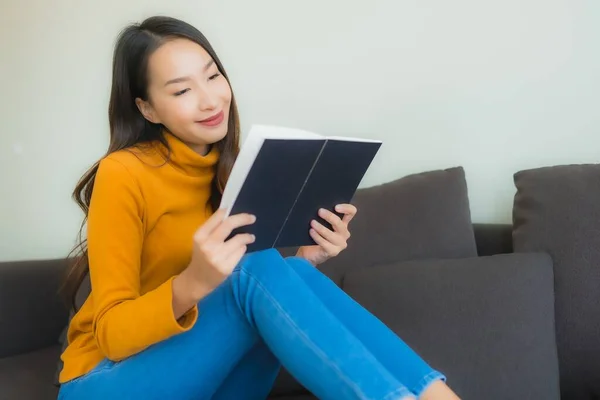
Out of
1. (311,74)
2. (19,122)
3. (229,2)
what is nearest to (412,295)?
(311,74)

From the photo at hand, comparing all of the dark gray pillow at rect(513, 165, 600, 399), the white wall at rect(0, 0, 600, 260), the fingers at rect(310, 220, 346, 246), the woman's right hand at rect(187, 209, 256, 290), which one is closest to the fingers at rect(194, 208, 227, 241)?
the woman's right hand at rect(187, 209, 256, 290)

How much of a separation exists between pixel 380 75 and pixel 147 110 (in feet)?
2.30

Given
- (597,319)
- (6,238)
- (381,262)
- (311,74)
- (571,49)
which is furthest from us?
(6,238)

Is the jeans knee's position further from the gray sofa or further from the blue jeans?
the gray sofa

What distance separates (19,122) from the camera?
1.91 meters

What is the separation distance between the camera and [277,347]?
92 cm

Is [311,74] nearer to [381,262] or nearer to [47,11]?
[381,262]

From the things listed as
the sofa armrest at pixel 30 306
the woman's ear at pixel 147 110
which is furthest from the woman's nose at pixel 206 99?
the sofa armrest at pixel 30 306

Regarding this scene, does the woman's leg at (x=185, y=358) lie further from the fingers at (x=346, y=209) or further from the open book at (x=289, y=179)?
the fingers at (x=346, y=209)

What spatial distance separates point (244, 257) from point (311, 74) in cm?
83

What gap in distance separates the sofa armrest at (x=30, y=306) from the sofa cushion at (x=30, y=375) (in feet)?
0.11

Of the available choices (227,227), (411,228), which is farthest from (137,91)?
(411,228)

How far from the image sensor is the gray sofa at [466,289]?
120 centimetres

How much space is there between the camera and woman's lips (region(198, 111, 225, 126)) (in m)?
1.13
